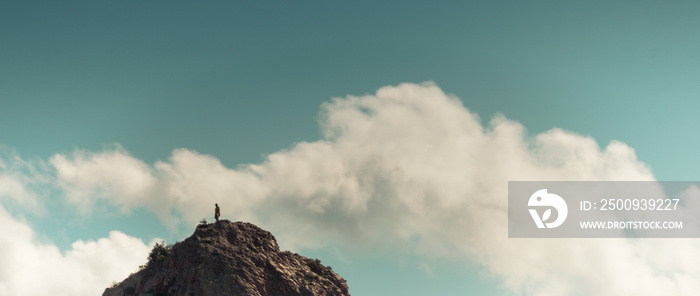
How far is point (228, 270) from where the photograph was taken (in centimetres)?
6800

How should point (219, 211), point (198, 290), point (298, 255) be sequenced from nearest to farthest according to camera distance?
point (198, 290), point (219, 211), point (298, 255)

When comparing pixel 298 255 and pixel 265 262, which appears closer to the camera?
pixel 265 262

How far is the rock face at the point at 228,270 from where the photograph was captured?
6706 centimetres

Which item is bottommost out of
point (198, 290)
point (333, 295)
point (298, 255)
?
point (198, 290)

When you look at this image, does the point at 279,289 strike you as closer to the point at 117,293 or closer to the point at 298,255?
the point at 298,255

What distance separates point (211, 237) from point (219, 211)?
233 inches

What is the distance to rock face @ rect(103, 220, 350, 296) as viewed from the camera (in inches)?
2640

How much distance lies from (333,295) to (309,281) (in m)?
3.96

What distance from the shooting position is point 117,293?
77375 millimetres

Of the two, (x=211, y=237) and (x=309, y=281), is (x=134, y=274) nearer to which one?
(x=211, y=237)

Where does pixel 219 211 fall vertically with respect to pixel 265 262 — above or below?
above

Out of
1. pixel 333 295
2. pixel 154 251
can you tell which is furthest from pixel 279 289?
pixel 154 251

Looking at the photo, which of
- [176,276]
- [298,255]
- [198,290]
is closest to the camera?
[198,290]

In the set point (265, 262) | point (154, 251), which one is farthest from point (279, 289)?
point (154, 251)
